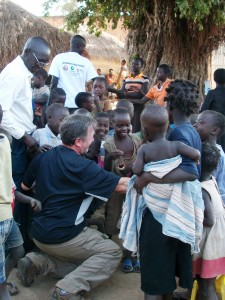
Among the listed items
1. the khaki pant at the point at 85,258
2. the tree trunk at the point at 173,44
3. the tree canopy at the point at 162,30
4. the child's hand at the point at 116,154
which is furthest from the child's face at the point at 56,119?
the tree trunk at the point at 173,44

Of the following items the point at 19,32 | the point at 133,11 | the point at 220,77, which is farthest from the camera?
the point at 19,32

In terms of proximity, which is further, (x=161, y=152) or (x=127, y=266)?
(x=127, y=266)

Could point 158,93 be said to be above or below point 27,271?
above

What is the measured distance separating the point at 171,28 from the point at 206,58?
3.88 ft

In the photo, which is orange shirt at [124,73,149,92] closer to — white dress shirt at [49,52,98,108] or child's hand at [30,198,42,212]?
→ white dress shirt at [49,52,98,108]

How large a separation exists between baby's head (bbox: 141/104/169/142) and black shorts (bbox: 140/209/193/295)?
51 centimetres

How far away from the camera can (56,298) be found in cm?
300

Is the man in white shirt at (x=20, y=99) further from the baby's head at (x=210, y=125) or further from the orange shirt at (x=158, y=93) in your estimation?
the orange shirt at (x=158, y=93)

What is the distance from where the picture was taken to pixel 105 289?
341 cm

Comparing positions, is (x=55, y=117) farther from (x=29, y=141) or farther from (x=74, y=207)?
(x=74, y=207)

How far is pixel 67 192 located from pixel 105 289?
98 cm

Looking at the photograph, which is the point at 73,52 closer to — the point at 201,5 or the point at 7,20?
the point at 201,5

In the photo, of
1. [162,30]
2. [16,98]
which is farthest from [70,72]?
[162,30]

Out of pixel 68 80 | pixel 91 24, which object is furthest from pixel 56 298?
pixel 91 24
